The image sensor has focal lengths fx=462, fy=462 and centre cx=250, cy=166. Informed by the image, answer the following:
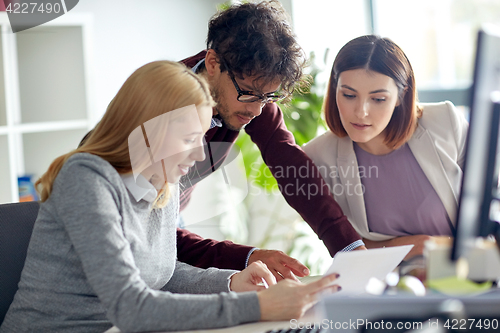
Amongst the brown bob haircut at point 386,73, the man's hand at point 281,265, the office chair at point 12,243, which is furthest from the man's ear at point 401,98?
the office chair at point 12,243

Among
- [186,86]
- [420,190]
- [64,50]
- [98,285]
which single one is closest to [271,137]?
[420,190]

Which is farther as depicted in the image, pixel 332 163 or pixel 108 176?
pixel 332 163

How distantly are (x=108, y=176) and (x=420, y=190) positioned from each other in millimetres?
1124

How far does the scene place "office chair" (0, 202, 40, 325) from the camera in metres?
1.11

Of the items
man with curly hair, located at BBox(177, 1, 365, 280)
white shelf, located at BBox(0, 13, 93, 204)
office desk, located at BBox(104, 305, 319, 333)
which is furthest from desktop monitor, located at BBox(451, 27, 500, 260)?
white shelf, located at BBox(0, 13, 93, 204)

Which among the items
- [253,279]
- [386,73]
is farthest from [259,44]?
[253,279]

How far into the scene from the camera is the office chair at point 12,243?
3.63ft

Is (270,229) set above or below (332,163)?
below

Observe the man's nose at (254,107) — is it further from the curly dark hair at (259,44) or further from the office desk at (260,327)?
the office desk at (260,327)

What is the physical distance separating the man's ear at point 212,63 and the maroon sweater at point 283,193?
0.10m

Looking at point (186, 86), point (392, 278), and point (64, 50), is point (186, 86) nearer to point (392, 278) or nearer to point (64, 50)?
point (392, 278)

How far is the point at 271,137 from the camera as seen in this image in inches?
67.8

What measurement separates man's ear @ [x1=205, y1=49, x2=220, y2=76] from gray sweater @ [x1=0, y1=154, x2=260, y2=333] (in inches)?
20.2

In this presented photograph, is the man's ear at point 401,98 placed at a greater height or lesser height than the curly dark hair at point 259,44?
lesser
